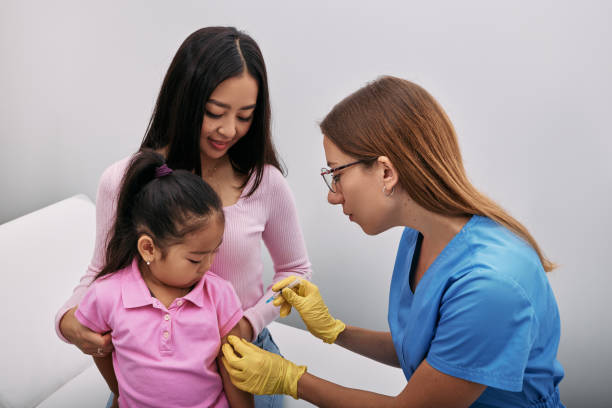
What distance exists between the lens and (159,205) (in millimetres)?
1078

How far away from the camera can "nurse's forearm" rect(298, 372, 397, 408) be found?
114cm

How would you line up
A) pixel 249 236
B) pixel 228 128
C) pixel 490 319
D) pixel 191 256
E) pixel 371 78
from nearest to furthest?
1. pixel 490 319
2. pixel 191 256
3. pixel 228 128
4. pixel 249 236
5. pixel 371 78

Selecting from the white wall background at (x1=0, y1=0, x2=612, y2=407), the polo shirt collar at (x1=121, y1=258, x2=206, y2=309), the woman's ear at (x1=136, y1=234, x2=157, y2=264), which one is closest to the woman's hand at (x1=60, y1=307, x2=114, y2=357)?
the polo shirt collar at (x1=121, y1=258, x2=206, y2=309)

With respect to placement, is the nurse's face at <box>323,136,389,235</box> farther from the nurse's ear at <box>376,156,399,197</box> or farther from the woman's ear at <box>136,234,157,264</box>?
the woman's ear at <box>136,234,157,264</box>

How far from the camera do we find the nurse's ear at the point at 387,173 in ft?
3.50

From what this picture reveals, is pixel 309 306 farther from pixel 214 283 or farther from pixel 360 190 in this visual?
pixel 360 190

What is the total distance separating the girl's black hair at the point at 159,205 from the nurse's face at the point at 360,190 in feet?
0.88

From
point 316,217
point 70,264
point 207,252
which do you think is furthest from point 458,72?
point 70,264

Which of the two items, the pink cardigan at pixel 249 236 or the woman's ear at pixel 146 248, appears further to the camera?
the pink cardigan at pixel 249 236

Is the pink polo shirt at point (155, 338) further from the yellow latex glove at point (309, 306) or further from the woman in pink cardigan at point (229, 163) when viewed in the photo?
the yellow latex glove at point (309, 306)

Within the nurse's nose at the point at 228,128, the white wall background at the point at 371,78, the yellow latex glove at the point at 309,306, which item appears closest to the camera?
the nurse's nose at the point at 228,128

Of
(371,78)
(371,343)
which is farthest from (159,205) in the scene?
(371,78)

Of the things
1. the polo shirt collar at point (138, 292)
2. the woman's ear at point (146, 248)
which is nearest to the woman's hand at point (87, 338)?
the polo shirt collar at point (138, 292)

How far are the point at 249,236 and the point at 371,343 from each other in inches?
17.5
